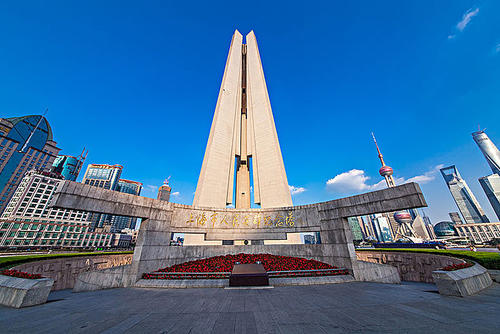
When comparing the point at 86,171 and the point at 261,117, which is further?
the point at 86,171

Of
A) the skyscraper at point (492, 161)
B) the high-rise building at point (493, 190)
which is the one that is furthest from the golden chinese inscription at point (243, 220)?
the high-rise building at point (493, 190)

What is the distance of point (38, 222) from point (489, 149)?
798 ft

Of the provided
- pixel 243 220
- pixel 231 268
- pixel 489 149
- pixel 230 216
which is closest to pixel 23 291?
pixel 231 268

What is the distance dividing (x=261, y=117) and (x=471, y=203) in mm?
208470

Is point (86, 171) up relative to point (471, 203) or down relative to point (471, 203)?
up

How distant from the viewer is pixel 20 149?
8019 cm

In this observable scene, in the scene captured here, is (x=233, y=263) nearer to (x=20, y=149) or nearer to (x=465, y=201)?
(x=20, y=149)

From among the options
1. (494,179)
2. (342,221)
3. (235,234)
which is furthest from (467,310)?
(494,179)

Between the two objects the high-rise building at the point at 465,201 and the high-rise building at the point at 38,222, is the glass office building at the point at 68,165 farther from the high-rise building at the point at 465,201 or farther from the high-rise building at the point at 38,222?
the high-rise building at the point at 465,201

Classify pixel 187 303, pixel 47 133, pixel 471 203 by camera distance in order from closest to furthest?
pixel 187 303 → pixel 47 133 → pixel 471 203

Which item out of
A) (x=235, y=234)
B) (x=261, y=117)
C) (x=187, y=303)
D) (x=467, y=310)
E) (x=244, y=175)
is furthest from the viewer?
(x=244, y=175)

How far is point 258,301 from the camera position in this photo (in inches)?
A: 241

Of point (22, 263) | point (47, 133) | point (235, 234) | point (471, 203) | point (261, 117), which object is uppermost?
point (47, 133)

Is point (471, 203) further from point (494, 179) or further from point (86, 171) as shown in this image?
point (86, 171)
